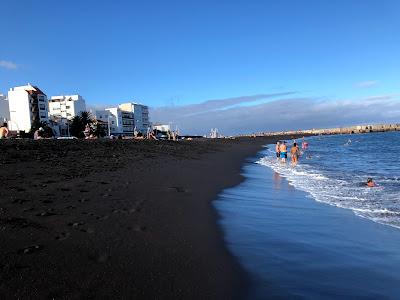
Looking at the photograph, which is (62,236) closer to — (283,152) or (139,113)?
(283,152)

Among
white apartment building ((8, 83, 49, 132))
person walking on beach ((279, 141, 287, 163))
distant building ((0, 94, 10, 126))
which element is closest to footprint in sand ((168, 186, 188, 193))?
person walking on beach ((279, 141, 287, 163))

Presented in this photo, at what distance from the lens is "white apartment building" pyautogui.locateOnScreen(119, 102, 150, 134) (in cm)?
13462

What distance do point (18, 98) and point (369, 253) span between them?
93.9 m

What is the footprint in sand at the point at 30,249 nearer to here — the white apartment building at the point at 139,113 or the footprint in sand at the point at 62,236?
the footprint in sand at the point at 62,236

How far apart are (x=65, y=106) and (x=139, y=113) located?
A: 37.9 metres

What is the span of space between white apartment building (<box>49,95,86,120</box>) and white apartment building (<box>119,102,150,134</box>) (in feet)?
90.6

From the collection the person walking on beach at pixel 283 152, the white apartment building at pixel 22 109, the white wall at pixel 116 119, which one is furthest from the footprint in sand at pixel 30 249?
the white wall at pixel 116 119

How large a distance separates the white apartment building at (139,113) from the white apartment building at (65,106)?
90.6ft

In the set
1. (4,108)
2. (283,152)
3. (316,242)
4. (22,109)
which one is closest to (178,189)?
(316,242)

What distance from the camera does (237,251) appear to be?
5699 millimetres

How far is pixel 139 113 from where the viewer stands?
140 metres

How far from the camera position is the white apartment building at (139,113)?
135 metres

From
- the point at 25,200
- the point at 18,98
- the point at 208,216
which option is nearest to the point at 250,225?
the point at 208,216

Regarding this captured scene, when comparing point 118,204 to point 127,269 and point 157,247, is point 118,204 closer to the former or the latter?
point 157,247
